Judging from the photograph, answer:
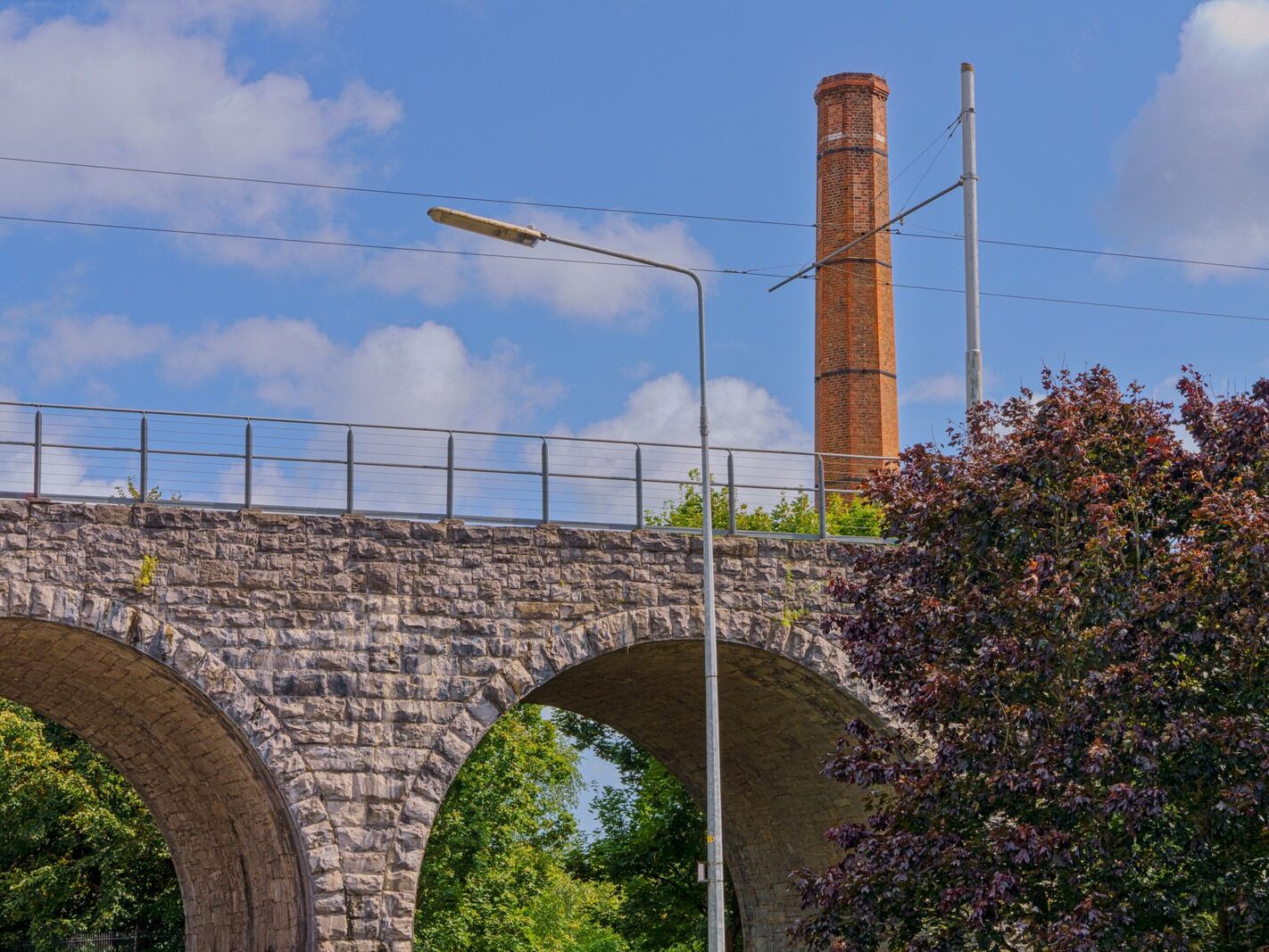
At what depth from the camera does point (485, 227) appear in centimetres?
1933

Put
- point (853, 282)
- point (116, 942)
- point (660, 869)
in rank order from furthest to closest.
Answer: point (853, 282), point (116, 942), point (660, 869)

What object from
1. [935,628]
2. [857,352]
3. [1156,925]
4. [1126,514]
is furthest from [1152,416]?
[857,352]

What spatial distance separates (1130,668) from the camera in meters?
15.9

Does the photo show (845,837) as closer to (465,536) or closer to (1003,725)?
(1003,725)

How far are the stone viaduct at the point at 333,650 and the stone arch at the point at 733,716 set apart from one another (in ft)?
0.14

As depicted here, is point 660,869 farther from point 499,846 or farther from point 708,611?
point 708,611

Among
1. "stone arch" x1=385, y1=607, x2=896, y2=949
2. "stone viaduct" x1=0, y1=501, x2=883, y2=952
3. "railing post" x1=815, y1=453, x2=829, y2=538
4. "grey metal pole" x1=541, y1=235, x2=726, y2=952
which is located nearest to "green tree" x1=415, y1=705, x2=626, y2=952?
"stone arch" x1=385, y1=607, x2=896, y2=949

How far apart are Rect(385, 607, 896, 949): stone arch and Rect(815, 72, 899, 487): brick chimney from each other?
14402 mm

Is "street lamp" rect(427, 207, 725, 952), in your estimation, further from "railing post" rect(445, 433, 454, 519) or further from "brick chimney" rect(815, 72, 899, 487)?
"brick chimney" rect(815, 72, 899, 487)

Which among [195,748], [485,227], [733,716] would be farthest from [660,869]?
[485,227]

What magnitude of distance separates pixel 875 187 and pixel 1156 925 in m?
Result: 29.0

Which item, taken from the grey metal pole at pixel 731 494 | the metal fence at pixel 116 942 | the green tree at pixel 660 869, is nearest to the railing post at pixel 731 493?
the grey metal pole at pixel 731 494

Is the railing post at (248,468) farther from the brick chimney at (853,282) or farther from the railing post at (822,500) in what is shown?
the brick chimney at (853,282)

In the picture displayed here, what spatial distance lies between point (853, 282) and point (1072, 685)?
26.3 m
